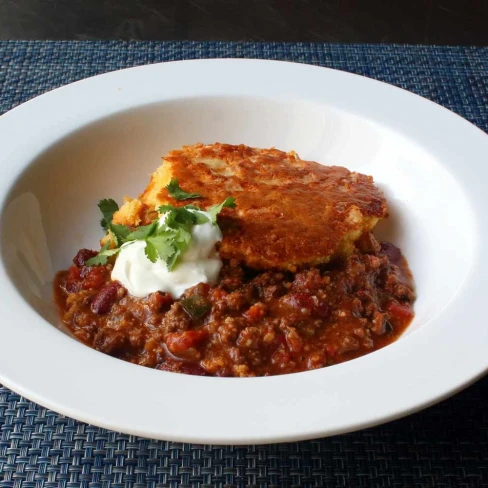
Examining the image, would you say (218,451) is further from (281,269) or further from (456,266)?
(456,266)

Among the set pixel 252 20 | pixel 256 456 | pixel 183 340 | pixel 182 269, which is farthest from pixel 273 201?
pixel 252 20

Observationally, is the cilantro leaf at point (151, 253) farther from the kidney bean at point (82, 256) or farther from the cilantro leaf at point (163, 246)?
the kidney bean at point (82, 256)

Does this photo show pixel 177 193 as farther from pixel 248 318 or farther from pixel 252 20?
pixel 252 20

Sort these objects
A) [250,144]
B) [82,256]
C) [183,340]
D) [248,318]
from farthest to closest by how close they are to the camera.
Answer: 1. [250,144]
2. [82,256]
3. [248,318]
4. [183,340]

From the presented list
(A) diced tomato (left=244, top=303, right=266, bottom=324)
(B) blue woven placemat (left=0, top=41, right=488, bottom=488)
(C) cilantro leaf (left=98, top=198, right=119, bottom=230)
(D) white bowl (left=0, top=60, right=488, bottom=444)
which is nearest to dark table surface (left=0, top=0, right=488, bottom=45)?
(D) white bowl (left=0, top=60, right=488, bottom=444)

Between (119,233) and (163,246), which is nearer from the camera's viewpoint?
(163,246)

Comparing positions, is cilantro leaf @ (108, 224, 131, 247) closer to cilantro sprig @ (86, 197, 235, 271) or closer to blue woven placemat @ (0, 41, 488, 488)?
cilantro sprig @ (86, 197, 235, 271)
